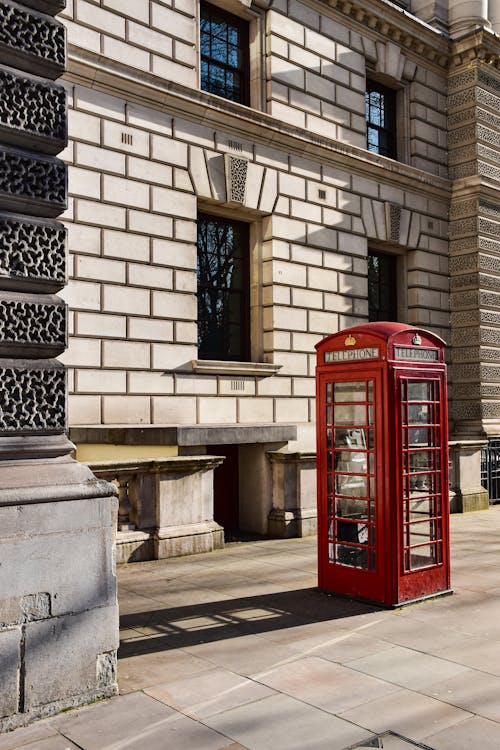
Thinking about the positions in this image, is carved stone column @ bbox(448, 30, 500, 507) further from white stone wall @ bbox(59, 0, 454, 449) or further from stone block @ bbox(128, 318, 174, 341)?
stone block @ bbox(128, 318, 174, 341)

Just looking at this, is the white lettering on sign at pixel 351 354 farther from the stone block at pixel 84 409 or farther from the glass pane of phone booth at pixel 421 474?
the stone block at pixel 84 409

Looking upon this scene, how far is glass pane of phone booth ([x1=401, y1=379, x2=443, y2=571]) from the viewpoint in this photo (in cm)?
707

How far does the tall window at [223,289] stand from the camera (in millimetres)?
12484

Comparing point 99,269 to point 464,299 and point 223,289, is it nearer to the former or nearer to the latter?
point 223,289

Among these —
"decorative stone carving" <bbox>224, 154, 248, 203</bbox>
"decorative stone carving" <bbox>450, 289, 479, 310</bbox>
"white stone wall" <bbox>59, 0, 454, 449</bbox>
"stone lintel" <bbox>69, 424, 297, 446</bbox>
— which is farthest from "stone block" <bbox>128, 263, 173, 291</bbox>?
"decorative stone carving" <bbox>450, 289, 479, 310</bbox>

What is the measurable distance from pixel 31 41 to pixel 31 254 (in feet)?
4.65

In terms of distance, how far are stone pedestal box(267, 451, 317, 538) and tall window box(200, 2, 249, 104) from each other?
6.58 metres

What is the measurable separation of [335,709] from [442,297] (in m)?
13.4

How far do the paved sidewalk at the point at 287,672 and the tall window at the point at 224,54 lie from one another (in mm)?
8775

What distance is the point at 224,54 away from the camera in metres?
13.1

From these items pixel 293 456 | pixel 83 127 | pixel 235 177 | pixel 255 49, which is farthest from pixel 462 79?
pixel 293 456

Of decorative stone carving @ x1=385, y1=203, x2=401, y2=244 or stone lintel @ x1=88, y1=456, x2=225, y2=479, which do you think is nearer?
stone lintel @ x1=88, y1=456, x2=225, y2=479

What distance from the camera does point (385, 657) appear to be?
5520 millimetres

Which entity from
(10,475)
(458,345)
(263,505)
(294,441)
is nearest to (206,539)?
(263,505)
